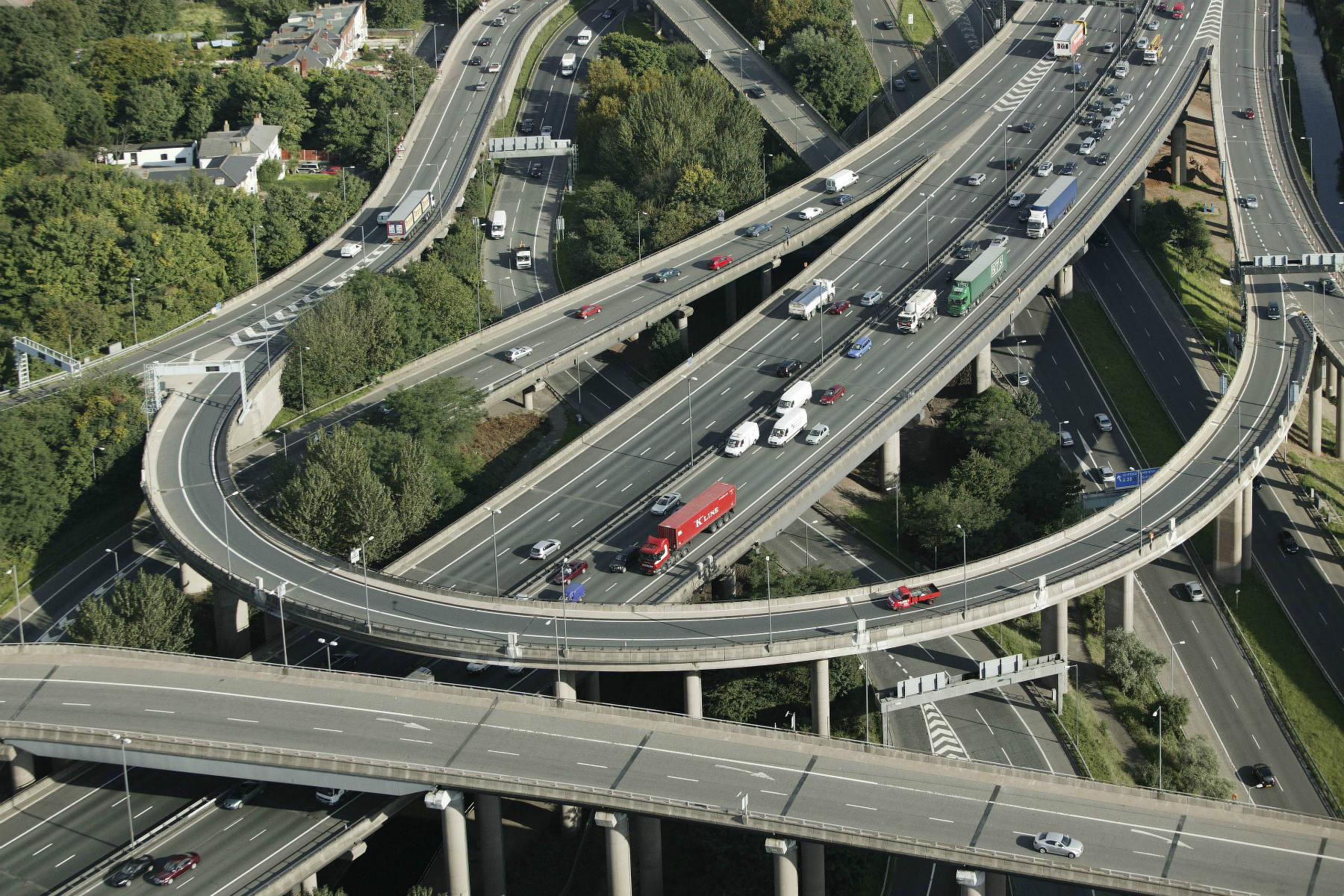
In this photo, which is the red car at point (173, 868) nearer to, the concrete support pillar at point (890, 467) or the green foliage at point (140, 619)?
the green foliage at point (140, 619)

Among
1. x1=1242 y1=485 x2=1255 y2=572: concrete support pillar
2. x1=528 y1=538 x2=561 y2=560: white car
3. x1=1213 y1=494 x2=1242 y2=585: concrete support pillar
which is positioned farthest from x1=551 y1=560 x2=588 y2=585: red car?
x1=1242 y1=485 x2=1255 y2=572: concrete support pillar

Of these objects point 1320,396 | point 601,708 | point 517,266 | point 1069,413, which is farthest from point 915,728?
point 517,266

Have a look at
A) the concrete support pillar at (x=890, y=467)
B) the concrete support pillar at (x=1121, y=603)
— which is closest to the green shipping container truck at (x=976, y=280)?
the concrete support pillar at (x=890, y=467)

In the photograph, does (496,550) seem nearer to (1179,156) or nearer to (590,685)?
(590,685)

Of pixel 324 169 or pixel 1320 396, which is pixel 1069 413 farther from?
pixel 324 169

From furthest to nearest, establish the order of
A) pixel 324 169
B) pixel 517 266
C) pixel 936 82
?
pixel 936 82
pixel 324 169
pixel 517 266

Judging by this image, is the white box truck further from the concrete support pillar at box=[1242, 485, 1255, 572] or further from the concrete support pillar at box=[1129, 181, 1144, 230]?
the concrete support pillar at box=[1242, 485, 1255, 572]
